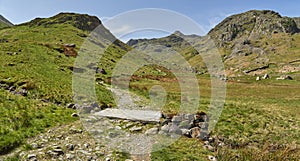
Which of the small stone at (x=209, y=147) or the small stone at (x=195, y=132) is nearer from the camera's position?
the small stone at (x=209, y=147)

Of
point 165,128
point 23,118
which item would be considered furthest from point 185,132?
point 23,118

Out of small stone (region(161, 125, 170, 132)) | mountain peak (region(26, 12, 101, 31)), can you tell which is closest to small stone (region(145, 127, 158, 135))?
small stone (region(161, 125, 170, 132))

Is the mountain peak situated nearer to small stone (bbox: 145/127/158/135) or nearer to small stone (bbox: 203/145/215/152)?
small stone (bbox: 145/127/158/135)

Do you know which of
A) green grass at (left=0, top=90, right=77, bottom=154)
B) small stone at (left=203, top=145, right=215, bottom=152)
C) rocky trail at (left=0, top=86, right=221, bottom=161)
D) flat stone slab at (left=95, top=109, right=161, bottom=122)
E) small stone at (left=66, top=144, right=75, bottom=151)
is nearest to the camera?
rocky trail at (left=0, top=86, right=221, bottom=161)

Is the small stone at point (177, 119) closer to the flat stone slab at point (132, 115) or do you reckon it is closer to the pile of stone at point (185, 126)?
the pile of stone at point (185, 126)

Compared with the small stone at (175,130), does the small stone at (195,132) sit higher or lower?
lower

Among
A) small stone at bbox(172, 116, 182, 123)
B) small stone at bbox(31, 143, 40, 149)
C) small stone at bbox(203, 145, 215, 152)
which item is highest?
small stone at bbox(172, 116, 182, 123)

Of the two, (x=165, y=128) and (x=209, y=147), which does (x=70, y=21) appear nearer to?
(x=165, y=128)

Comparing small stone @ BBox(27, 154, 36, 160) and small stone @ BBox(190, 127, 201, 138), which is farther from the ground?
small stone @ BBox(27, 154, 36, 160)

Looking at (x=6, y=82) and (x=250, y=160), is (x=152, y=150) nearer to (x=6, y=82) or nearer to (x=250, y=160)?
(x=250, y=160)

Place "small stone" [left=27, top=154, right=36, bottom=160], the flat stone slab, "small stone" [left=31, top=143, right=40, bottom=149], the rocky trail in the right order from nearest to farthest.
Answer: "small stone" [left=27, top=154, right=36, bottom=160], the rocky trail, "small stone" [left=31, top=143, right=40, bottom=149], the flat stone slab

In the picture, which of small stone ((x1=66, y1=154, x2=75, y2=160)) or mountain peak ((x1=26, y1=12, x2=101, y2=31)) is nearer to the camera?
small stone ((x1=66, y1=154, x2=75, y2=160))

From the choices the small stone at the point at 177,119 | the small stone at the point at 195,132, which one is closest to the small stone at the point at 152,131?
the small stone at the point at 177,119

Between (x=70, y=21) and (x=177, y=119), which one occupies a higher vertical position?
(x=70, y=21)
